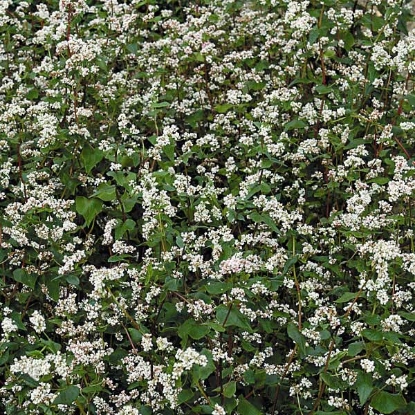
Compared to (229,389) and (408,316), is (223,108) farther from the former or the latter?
(229,389)

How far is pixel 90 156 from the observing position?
4062mm

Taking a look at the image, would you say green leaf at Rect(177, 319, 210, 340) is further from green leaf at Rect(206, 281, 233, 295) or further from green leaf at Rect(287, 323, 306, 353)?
green leaf at Rect(287, 323, 306, 353)

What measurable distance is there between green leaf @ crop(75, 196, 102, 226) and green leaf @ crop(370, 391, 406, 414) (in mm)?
1520

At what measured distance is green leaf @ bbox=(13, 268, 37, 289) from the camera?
11.8ft

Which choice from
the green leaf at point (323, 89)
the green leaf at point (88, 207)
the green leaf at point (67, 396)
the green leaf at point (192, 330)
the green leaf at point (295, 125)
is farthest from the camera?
the green leaf at point (323, 89)

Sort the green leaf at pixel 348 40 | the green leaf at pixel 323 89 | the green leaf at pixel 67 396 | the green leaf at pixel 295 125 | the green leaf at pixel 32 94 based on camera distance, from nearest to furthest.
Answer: the green leaf at pixel 67 396
the green leaf at pixel 295 125
the green leaf at pixel 323 89
the green leaf at pixel 32 94
the green leaf at pixel 348 40

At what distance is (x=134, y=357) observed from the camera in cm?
322

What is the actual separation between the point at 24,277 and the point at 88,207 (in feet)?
1.48

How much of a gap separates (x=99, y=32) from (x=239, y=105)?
3.72 ft

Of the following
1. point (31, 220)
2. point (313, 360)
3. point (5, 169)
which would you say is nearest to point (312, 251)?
point (313, 360)

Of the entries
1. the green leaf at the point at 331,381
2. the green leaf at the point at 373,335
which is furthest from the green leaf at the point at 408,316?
the green leaf at the point at 331,381

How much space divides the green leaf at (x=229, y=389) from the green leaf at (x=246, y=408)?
14 centimetres

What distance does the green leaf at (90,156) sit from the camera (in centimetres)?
403

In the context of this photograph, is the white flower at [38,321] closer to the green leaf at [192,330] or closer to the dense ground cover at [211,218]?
the dense ground cover at [211,218]
